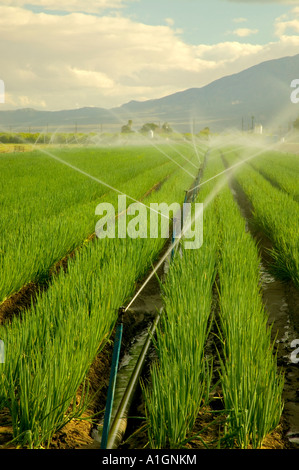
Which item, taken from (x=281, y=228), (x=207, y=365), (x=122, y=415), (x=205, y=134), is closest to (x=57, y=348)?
(x=122, y=415)

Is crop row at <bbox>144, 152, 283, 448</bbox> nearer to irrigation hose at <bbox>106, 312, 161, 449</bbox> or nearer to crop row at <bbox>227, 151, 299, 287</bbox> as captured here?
irrigation hose at <bbox>106, 312, 161, 449</bbox>

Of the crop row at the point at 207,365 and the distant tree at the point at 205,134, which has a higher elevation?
the distant tree at the point at 205,134

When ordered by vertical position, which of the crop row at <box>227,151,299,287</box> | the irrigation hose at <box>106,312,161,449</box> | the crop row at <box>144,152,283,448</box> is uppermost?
the crop row at <box>227,151,299,287</box>

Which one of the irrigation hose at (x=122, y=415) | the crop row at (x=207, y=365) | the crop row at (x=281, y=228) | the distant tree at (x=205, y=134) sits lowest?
the irrigation hose at (x=122, y=415)

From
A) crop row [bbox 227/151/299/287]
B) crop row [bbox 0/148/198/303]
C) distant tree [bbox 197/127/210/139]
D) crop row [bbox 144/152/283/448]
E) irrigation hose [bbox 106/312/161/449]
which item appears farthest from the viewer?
distant tree [bbox 197/127/210/139]

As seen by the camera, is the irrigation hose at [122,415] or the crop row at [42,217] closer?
the irrigation hose at [122,415]

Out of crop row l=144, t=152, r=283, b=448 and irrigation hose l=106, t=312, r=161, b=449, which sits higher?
crop row l=144, t=152, r=283, b=448

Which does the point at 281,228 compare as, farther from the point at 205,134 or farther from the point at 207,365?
the point at 205,134

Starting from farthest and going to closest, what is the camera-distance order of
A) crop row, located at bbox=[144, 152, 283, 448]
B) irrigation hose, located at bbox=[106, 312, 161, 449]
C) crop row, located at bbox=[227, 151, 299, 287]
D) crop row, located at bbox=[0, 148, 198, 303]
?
crop row, located at bbox=[227, 151, 299, 287], crop row, located at bbox=[0, 148, 198, 303], irrigation hose, located at bbox=[106, 312, 161, 449], crop row, located at bbox=[144, 152, 283, 448]

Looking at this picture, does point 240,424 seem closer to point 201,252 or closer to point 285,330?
point 285,330

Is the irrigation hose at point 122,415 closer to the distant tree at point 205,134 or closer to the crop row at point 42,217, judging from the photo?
the crop row at point 42,217

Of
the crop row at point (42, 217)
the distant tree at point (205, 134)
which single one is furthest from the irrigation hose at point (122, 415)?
the distant tree at point (205, 134)


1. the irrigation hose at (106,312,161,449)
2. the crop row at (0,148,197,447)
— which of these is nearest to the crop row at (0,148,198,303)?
the crop row at (0,148,197,447)

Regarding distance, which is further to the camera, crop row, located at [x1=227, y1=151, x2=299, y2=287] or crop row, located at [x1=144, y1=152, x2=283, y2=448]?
crop row, located at [x1=227, y1=151, x2=299, y2=287]
